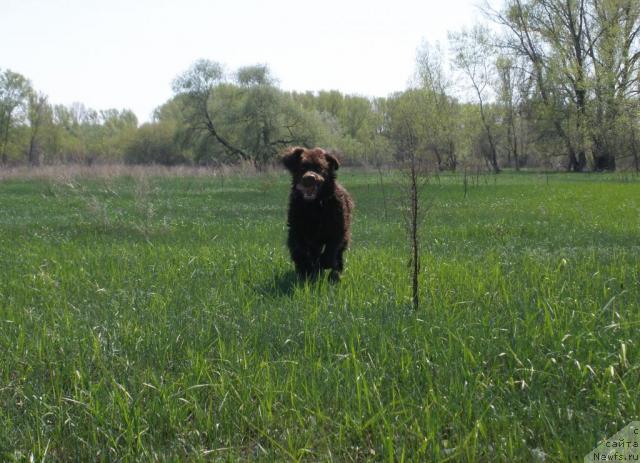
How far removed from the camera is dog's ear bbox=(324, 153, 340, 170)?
6570mm

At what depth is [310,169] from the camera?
20.6 feet

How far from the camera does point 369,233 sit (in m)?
11.1

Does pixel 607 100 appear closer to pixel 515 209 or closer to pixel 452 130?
pixel 452 130

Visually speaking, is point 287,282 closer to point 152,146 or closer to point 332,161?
point 332,161

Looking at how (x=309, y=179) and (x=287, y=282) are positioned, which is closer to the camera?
(x=309, y=179)

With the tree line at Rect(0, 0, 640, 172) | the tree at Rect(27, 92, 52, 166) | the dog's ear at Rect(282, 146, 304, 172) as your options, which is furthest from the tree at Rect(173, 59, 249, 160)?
the dog's ear at Rect(282, 146, 304, 172)

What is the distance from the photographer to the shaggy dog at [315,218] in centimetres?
636

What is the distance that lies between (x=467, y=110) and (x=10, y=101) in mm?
64801

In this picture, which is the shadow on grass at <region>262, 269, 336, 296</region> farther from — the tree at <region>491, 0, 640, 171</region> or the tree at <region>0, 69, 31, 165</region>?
the tree at <region>0, 69, 31, 165</region>

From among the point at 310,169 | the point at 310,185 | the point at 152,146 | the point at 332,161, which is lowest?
the point at 310,185

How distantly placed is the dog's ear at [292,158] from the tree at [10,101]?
80211 mm

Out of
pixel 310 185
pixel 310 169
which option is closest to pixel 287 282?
pixel 310 185

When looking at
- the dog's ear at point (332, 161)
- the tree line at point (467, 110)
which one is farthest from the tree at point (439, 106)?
the dog's ear at point (332, 161)

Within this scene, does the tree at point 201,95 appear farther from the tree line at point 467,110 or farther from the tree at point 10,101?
the tree at point 10,101
